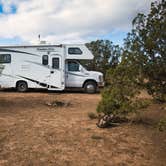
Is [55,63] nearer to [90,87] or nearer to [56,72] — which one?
[56,72]

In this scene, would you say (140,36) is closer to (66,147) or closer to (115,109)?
(115,109)

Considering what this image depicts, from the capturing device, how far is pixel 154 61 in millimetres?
7625

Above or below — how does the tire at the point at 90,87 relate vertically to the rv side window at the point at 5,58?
below

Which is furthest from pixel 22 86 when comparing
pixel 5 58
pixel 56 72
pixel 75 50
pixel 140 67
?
pixel 140 67

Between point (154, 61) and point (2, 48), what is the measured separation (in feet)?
39.1

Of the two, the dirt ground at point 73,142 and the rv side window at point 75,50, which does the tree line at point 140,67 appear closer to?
the dirt ground at point 73,142

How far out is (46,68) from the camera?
17234 millimetres

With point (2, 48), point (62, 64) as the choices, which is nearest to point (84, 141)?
point (62, 64)

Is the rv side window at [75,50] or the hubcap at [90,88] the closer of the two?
the rv side window at [75,50]

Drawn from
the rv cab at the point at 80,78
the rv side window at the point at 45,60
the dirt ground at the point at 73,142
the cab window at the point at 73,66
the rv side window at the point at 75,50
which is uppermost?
the rv side window at the point at 75,50

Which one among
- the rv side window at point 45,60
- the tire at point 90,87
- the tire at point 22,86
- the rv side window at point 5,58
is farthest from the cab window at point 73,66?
the rv side window at point 5,58

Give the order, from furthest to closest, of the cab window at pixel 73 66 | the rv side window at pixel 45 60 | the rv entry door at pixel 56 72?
the cab window at pixel 73 66 < the rv side window at pixel 45 60 < the rv entry door at pixel 56 72

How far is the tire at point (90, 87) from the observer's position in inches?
693

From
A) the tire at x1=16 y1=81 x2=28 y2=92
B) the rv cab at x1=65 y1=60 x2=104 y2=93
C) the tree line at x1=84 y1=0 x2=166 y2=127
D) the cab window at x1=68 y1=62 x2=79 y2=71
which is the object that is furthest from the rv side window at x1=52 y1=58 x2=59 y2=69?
the tree line at x1=84 y1=0 x2=166 y2=127
